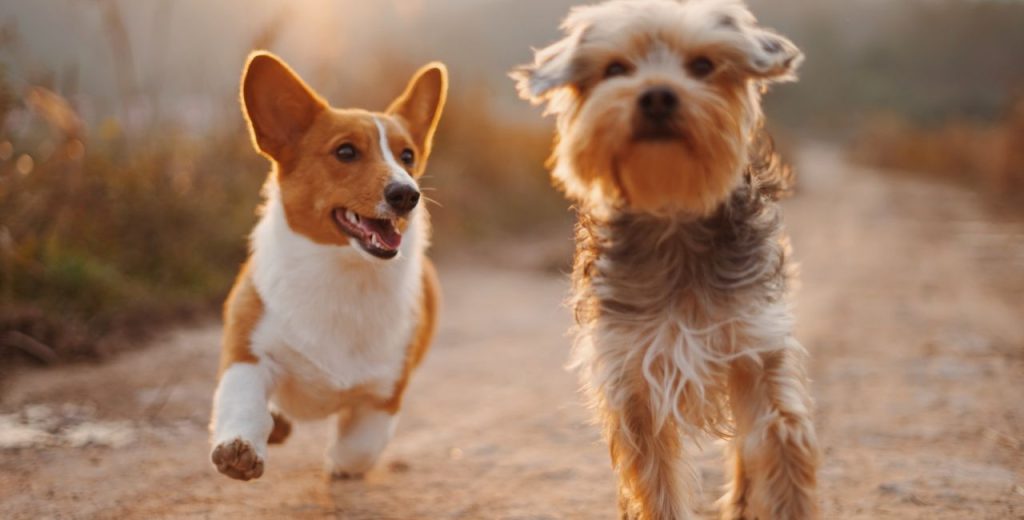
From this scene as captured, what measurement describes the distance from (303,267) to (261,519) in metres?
1.13

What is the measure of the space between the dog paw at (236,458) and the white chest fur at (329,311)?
56 cm

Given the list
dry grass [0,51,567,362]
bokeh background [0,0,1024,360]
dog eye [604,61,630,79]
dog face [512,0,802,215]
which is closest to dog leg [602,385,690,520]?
dog face [512,0,802,215]

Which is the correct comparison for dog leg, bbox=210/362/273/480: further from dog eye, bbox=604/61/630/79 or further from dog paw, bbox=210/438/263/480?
dog eye, bbox=604/61/630/79

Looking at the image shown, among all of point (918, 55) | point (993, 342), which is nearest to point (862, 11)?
point (918, 55)

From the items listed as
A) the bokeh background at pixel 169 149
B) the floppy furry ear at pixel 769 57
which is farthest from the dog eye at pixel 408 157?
the bokeh background at pixel 169 149

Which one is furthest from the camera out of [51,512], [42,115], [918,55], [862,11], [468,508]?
[862,11]

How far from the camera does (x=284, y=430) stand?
5.04 m

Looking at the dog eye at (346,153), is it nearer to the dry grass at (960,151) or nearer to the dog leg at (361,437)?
the dog leg at (361,437)

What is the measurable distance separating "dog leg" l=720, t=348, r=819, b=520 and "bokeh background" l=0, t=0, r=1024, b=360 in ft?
16.9

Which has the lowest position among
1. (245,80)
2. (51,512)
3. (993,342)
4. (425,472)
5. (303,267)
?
(51,512)

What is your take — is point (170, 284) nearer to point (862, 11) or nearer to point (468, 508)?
point (468, 508)

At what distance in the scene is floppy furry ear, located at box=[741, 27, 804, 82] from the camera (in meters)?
3.47

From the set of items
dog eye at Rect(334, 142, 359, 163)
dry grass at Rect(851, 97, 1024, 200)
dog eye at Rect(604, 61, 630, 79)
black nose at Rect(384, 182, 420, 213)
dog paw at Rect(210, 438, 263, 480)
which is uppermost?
dry grass at Rect(851, 97, 1024, 200)

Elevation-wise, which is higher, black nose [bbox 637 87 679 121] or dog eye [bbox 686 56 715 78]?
dog eye [bbox 686 56 715 78]
